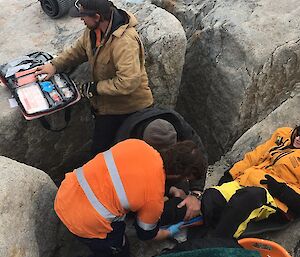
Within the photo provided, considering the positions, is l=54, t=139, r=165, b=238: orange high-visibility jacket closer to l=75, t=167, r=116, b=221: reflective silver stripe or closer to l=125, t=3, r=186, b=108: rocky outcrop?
l=75, t=167, r=116, b=221: reflective silver stripe

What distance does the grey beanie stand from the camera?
153 inches

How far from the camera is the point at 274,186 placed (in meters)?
4.02

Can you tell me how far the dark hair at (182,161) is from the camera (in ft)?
10.7

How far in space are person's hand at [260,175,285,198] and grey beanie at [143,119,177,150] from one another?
33.7 inches

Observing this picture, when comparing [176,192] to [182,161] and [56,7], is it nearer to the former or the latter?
[182,161]

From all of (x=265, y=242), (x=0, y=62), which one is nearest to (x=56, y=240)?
(x=265, y=242)

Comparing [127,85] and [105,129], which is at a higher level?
[127,85]

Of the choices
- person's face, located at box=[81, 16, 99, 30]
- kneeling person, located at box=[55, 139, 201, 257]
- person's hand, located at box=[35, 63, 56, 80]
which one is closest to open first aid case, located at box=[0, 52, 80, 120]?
person's hand, located at box=[35, 63, 56, 80]

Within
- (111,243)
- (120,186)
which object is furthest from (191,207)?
(120,186)

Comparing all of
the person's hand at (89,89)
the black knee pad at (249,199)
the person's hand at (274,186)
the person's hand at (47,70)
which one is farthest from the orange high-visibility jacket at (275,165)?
the person's hand at (47,70)

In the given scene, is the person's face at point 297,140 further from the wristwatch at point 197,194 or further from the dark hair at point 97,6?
the dark hair at point 97,6

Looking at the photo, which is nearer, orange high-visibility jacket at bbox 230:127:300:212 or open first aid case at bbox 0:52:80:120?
orange high-visibility jacket at bbox 230:127:300:212

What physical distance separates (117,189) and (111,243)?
1.91ft

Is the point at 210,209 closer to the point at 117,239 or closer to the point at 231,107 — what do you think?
the point at 117,239
